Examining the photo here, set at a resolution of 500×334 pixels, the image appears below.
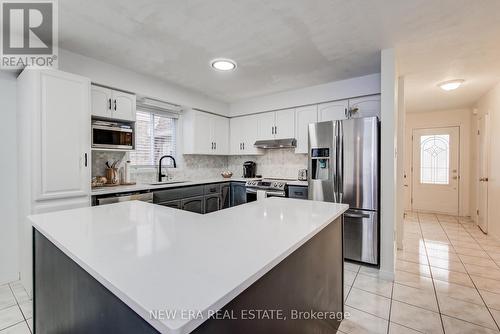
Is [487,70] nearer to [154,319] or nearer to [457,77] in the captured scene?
[457,77]

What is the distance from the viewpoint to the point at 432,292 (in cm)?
233

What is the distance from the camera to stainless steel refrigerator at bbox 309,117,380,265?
9.36ft

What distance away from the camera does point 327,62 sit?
2932 mm

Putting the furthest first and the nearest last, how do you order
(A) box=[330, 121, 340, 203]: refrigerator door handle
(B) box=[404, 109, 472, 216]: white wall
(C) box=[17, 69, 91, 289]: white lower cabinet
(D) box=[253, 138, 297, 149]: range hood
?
(B) box=[404, 109, 472, 216]: white wall → (D) box=[253, 138, 297, 149]: range hood → (A) box=[330, 121, 340, 203]: refrigerator door handle → (C) box=[17, 69, 91, 289]: white lower cabinet

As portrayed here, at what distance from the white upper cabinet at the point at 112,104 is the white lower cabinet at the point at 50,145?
0.32m

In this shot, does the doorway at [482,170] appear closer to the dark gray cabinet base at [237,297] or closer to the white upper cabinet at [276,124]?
the white upper cabinet at [276,124]

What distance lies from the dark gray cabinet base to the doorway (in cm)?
410

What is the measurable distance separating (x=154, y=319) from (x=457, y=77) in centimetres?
461

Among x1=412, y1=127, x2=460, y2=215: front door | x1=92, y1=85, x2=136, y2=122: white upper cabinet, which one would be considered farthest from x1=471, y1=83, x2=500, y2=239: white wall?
x1=92, y1=85, x2=136, y2=122: white upper cabinet

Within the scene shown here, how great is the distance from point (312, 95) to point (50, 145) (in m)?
3.40

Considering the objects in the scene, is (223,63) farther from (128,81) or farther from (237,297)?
(237,297)

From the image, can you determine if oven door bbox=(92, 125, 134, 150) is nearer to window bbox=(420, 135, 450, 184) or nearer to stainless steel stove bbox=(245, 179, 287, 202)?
stainless steel stove bbox=(245, 179, 287, 202)

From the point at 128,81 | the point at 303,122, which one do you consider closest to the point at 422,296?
the point at 303,122

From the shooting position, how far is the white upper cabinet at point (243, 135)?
15.0 feet
